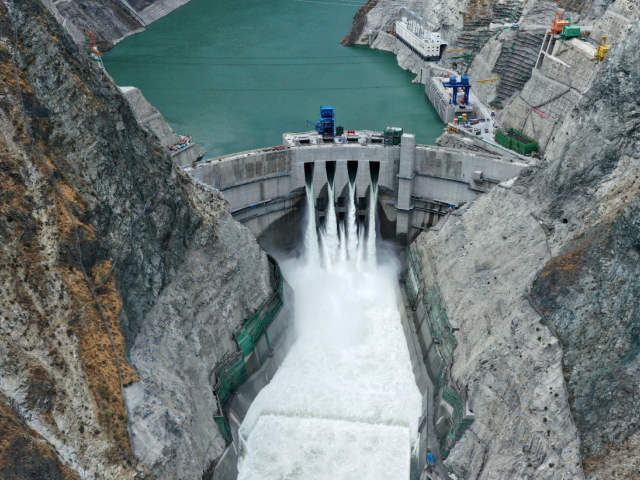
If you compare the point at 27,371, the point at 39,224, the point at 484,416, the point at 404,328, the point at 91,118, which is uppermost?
the point at 91,118

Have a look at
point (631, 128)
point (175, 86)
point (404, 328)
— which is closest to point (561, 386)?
point (631, 128)

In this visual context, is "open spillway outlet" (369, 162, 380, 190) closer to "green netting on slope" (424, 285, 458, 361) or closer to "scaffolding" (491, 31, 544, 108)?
"green netting on slope" (424, 285, 458, 361)

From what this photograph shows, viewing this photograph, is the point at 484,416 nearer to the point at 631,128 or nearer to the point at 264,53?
the point at 631,128

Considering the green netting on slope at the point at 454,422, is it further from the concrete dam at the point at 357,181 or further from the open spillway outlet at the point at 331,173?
the open spillway outlet at the point at 331,173

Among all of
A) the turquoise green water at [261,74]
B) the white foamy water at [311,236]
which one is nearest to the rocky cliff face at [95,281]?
the white foamy water at [311,236]

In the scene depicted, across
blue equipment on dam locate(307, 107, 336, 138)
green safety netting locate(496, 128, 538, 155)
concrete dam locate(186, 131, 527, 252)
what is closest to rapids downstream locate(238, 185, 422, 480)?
concrete dam locate(186, 131, 527, 252)

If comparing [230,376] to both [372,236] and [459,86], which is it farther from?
[459,86]
